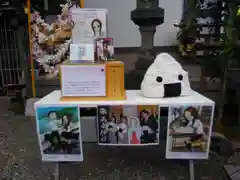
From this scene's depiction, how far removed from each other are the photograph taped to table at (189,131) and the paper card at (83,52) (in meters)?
0.61

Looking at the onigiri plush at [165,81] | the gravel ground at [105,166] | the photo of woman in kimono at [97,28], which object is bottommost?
the gravel ground at [105,166]

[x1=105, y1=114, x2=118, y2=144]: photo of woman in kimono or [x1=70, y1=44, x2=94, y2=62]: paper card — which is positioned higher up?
[x1=70, y1=44, x2=94, y2=62]: paper card

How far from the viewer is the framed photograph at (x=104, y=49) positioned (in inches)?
57.0

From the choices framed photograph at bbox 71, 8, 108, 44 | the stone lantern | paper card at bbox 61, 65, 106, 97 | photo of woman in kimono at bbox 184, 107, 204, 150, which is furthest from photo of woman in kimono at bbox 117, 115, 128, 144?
the stone lantern

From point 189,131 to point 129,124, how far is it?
1.21ft

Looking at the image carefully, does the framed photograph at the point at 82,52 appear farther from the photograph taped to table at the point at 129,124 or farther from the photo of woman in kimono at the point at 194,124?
the photo of woman in kimono at the point at 194,124

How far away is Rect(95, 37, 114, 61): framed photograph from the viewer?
145 cm

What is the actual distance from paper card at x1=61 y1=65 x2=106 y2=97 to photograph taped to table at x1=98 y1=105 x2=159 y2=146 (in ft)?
0.48

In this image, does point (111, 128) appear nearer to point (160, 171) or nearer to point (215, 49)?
point (160, 171)

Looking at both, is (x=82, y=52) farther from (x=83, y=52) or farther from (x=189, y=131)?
(x=189, y=131)

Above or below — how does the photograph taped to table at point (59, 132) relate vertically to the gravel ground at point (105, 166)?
above

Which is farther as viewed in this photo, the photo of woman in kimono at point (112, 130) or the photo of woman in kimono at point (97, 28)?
the photo of woman in kimono at point (97, 28)

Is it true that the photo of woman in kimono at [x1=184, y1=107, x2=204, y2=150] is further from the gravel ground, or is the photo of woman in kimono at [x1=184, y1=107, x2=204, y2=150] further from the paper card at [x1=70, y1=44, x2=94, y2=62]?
the paper card at [x1=70, y1=44, x2=94, y2=62]

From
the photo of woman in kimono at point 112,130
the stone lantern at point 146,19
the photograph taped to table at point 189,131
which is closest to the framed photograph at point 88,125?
the stone lantern at point 146,19
